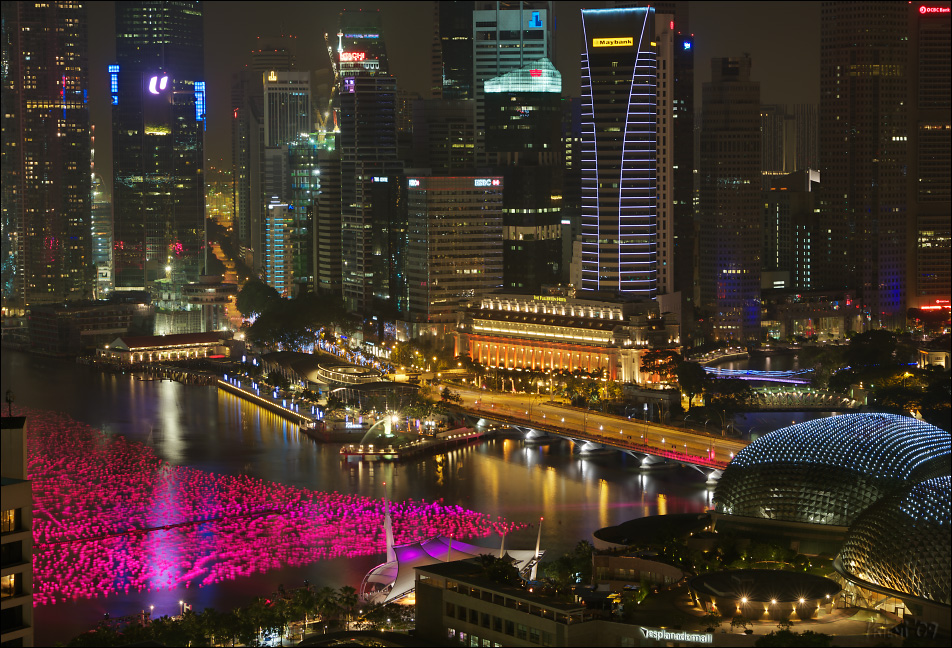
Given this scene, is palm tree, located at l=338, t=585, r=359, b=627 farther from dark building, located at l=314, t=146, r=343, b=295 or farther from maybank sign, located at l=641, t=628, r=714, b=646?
dark building, located at l=314, t=146, r=343, b=295

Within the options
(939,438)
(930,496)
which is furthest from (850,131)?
(930,496)

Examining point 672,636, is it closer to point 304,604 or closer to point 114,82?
point 304,604

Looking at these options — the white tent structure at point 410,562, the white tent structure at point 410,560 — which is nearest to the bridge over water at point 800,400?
the white tent structure at point 410,560

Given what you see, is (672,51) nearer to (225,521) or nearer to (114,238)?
(225,521)

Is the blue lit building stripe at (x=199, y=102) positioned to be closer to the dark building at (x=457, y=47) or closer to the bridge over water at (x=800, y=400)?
the dark building at (x=457, y=47)

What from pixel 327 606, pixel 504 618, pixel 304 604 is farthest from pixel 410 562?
pixel 504 618

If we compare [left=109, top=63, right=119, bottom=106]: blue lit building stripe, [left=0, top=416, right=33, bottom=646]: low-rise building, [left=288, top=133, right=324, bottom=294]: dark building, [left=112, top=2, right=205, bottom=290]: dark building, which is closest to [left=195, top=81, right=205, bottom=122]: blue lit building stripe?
[left=112, top=2, right=205, bottom=290]: dark building
